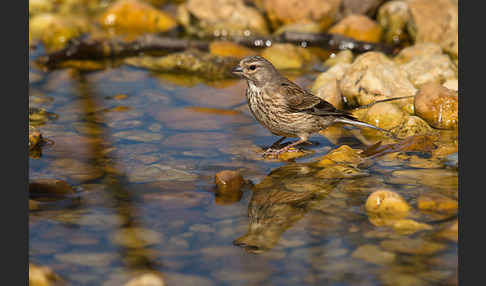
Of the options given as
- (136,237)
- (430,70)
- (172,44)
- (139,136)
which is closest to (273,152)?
(139,136)

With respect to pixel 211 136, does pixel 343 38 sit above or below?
above

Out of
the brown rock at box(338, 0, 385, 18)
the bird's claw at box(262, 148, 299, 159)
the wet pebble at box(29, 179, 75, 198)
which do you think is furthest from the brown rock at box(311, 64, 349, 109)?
the wet pebble at box(29, 179, 75, 198)

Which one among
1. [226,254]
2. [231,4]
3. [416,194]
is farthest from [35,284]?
[231,4]

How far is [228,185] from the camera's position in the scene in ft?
20.7

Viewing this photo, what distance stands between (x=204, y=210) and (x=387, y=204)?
65.6 inches

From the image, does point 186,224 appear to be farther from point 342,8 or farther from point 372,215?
point 342,8

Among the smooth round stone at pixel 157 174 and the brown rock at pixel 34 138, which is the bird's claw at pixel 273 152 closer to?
the smooth round stone at pixel 157 174

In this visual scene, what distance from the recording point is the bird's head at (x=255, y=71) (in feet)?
26.1

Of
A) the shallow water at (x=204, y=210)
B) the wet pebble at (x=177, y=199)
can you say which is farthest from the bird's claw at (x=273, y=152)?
the wet pebble at (x=177, y=199)

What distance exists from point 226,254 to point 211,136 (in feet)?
10.4

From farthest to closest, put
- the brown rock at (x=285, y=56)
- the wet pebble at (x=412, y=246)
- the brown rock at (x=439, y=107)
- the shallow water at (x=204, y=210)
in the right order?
the brown rock at (x=285, y=56)
the brown rock at (x=439, y=107)
the wet pebble at (x=412, y=246)
the shallow water at (x=204, y=210)

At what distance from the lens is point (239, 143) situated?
7.91m

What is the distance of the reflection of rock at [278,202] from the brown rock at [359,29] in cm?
570

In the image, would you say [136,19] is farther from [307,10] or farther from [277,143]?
[277,143]
